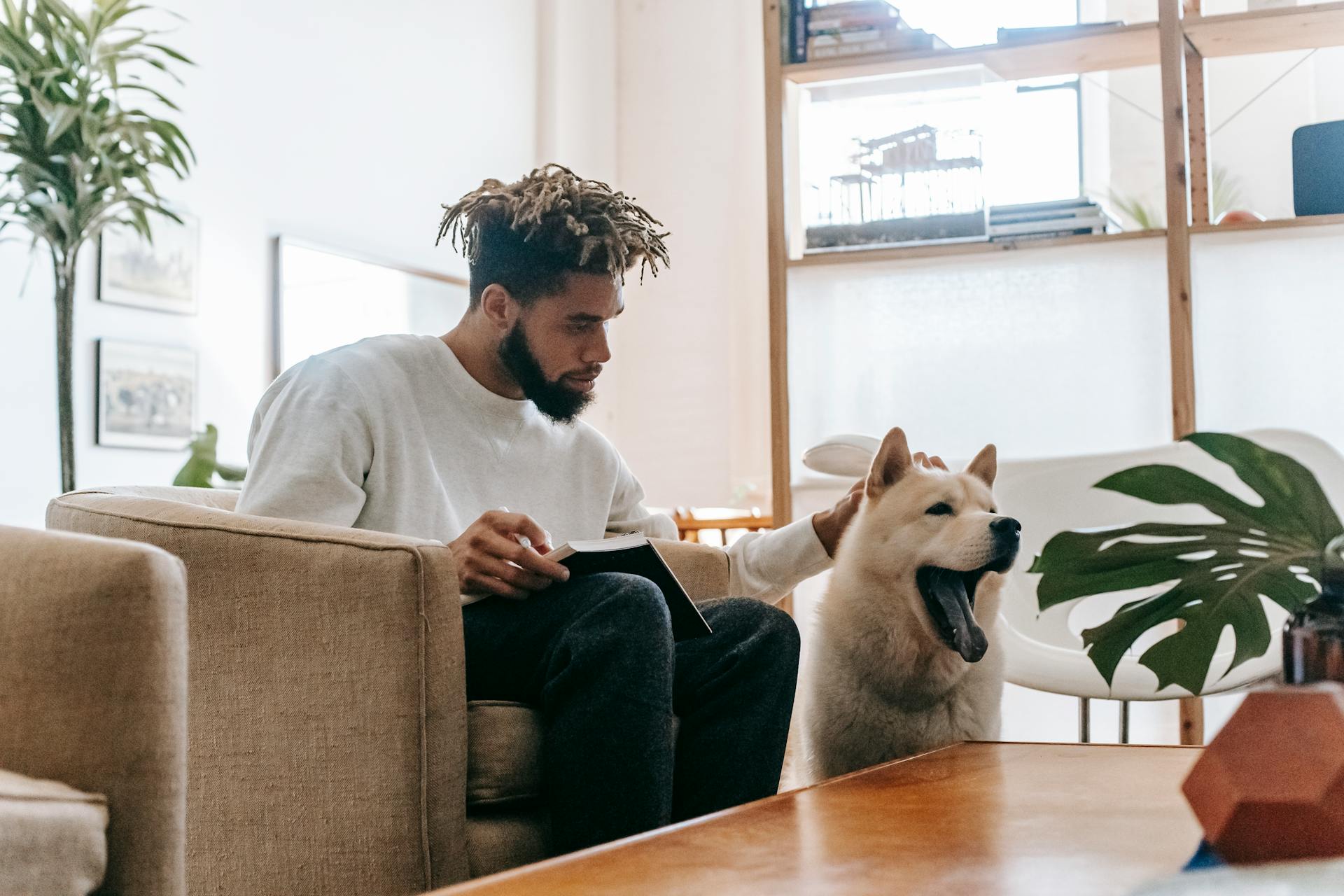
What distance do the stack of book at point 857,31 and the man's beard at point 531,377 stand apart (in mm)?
1427

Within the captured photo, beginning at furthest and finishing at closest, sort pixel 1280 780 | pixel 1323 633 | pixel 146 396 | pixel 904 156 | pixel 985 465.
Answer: pixel 146 396
pixel 904 156
pixel 985 465
pixel 1323 633
pixel 1280 780

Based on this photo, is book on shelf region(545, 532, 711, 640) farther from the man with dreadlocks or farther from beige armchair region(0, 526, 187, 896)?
beige armchair region(0, 526, 187, 896)

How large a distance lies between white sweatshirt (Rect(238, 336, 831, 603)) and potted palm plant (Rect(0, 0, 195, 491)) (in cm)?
141

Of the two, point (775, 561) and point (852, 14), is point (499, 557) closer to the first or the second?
point (775, 561)

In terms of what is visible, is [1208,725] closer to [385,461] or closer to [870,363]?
[870,363]

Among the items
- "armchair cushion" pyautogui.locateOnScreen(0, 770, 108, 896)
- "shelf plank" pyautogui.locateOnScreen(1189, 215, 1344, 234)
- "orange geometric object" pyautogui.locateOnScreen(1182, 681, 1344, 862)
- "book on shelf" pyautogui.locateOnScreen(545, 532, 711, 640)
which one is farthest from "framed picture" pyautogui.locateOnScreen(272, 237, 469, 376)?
"orange geometric object" pyautogui.locateOnScreen(1182, 681, 1344, 862)

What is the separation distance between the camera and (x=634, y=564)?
4.98 ft

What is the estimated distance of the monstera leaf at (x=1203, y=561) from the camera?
83 cm

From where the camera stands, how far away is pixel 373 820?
1.25 m

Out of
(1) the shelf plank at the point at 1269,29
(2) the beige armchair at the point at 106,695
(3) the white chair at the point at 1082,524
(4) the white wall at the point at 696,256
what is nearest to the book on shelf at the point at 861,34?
(1) the shelf plank at the point at 1269,29

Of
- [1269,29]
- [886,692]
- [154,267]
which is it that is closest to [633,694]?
[886,692]

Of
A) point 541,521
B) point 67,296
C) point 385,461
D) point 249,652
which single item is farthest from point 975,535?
point 67,296

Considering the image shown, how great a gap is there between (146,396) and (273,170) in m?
0.87

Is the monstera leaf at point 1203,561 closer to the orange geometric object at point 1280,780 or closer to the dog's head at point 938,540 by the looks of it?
the orange geometric object at point 1280,780
